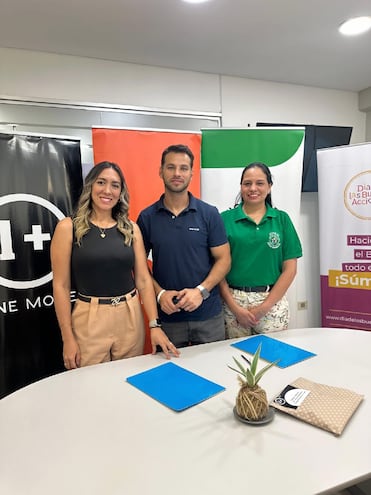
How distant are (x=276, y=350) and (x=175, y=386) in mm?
527

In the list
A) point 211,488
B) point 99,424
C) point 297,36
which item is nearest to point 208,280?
point 99,424

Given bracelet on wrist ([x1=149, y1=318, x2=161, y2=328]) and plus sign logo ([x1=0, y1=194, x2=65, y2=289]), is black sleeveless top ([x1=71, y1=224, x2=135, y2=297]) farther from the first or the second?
plus sign logo ([x1=0, y1=194, x2=65, y2=289])

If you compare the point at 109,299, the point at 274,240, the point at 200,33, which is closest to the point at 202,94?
the point at 200,33

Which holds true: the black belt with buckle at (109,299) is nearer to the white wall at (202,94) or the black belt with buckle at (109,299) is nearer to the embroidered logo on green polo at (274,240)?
the embroidered logo on green polo at (274,240)

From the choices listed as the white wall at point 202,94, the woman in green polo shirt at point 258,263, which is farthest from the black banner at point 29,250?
the woman in green polo shirt at point 258,263

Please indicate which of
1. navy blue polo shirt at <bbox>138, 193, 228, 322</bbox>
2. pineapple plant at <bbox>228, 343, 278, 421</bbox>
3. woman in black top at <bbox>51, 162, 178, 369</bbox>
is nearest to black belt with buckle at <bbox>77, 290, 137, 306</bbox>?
woman in black top at <bbox>51, 162, 178, 369</bbox>

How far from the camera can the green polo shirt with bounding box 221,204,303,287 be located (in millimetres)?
2160

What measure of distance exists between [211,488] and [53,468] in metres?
0.40

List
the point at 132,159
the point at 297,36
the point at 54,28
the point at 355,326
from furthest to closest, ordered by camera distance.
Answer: the point at 355,326 → the point at 132,159 → the point at 297,36 → the point at 54,28

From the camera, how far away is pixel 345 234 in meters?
3.14

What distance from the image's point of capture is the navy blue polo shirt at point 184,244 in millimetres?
2008

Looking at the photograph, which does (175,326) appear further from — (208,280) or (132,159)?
(132,159)

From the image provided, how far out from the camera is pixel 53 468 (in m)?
0.93

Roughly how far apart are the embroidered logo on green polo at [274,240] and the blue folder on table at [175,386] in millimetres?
1005
